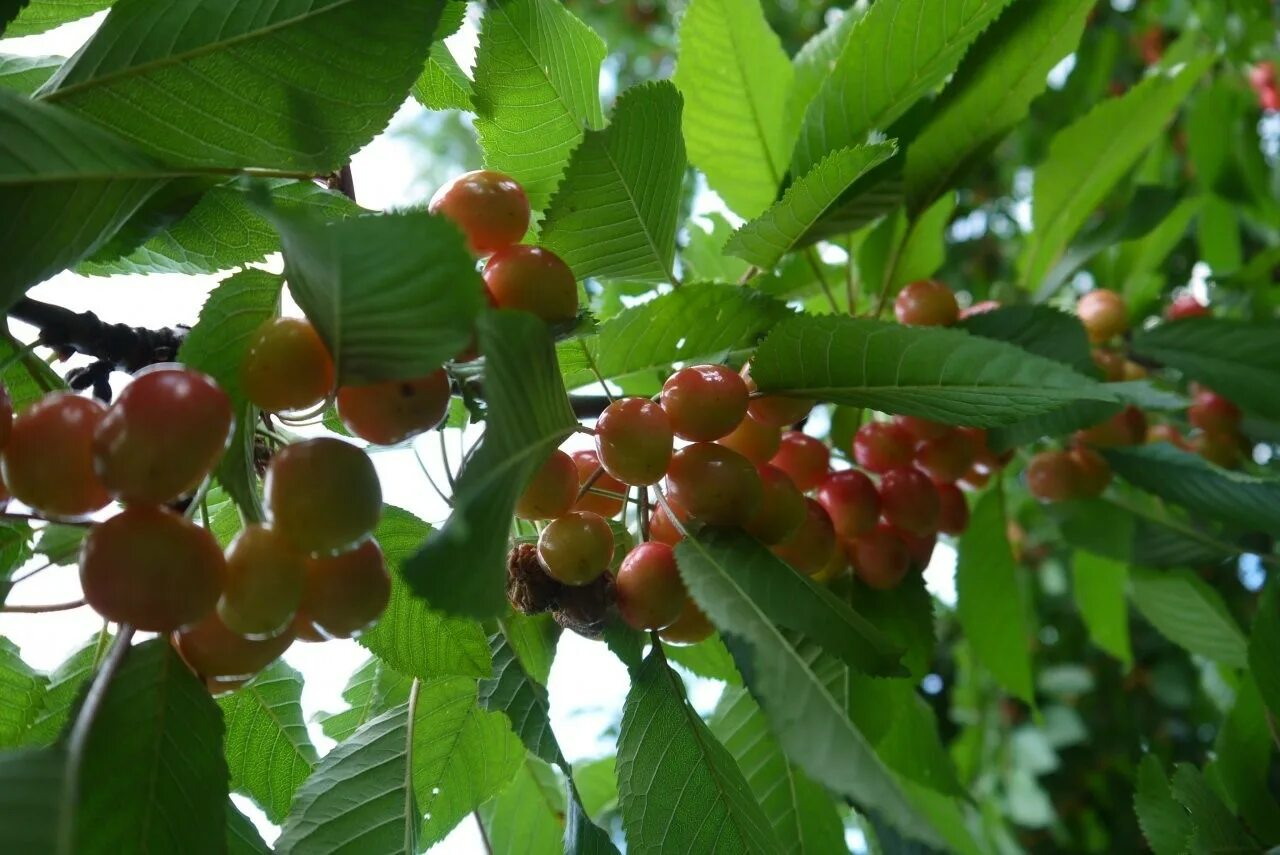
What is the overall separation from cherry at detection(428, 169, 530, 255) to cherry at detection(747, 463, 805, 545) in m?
0.22

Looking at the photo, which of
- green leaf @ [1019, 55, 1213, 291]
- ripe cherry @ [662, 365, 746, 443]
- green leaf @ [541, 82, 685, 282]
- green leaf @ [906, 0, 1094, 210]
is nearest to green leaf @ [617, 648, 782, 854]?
ripe cherry @ [662, 365, 746, 443]

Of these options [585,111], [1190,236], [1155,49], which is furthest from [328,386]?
[1155,49]

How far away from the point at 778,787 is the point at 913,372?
457 millimetres

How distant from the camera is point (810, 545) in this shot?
0.76 metres

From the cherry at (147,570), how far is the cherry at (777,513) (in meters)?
0.32

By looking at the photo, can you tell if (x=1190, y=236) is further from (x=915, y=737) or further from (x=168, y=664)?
(x=168, y=664)

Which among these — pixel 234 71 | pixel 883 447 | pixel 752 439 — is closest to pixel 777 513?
pixel 752 439

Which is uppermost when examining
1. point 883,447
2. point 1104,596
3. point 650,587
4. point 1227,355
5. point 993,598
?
point 650,587

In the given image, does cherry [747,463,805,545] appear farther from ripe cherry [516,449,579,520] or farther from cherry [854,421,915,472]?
cherry [854,421,915,472]

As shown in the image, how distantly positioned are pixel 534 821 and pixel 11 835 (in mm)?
526

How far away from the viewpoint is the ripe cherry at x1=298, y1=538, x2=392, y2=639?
51 cm

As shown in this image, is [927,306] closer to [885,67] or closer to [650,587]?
[885,67]

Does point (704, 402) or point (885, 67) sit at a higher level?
point (885, 67)

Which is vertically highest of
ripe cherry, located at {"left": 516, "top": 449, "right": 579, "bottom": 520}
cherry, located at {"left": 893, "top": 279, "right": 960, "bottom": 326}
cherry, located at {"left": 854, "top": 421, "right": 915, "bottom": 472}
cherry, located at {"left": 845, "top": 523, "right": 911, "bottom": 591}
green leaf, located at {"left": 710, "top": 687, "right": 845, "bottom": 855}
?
ripe cherry, located at {"left": 516, "top": 449, "right": 579, "bottom": 520}
